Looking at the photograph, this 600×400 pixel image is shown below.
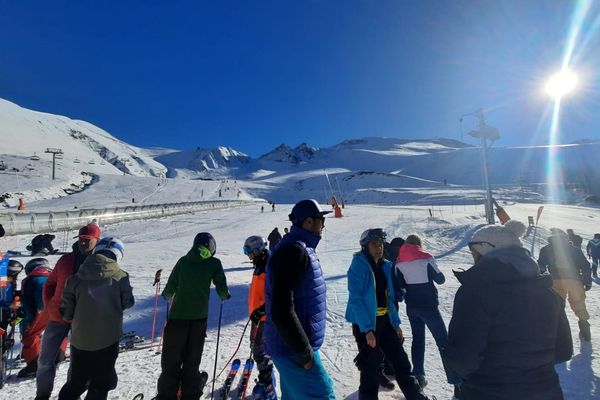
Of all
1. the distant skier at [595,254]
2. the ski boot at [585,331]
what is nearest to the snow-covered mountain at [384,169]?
the distant skier at [595,254]

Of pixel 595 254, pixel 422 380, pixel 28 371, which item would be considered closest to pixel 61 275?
pixel 28 371

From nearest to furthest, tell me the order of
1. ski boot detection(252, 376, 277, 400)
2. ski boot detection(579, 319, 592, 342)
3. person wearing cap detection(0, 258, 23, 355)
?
ski boot detection(252, 376, 277, 400), person wearing cap detection(0, 258, 23, 355), ski boot detection(579, 319, 592, 342)

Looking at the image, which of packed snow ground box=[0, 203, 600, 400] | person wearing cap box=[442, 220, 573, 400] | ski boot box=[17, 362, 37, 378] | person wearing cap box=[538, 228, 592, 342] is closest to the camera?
person wearing cap box=[442, 220, 573, 400]

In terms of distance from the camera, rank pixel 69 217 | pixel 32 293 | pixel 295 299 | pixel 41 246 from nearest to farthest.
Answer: pixel 295 299
pixel 32 293
pixel 41 246
pixel 69 217

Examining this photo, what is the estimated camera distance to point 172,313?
141 inches

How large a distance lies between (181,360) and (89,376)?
81 centimetres

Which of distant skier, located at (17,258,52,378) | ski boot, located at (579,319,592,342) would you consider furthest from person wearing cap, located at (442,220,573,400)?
distant skier, located at (17,258,52,378)

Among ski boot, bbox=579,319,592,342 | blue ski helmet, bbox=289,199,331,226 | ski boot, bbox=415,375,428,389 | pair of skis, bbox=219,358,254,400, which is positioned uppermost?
blue ski helmet, bbox=289,199,331,226

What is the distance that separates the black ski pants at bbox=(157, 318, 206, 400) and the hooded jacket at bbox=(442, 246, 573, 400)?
2.64 m

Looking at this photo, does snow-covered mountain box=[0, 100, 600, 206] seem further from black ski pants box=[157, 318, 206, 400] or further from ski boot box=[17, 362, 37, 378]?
black ski pants box=[157, 318, 206, 400]

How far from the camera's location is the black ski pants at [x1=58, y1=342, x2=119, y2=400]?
3.03m

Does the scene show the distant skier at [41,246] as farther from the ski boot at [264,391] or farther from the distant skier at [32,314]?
the ski boot at [264,391]

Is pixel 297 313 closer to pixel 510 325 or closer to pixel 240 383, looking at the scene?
pixel 510 325

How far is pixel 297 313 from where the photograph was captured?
246 centimetres
